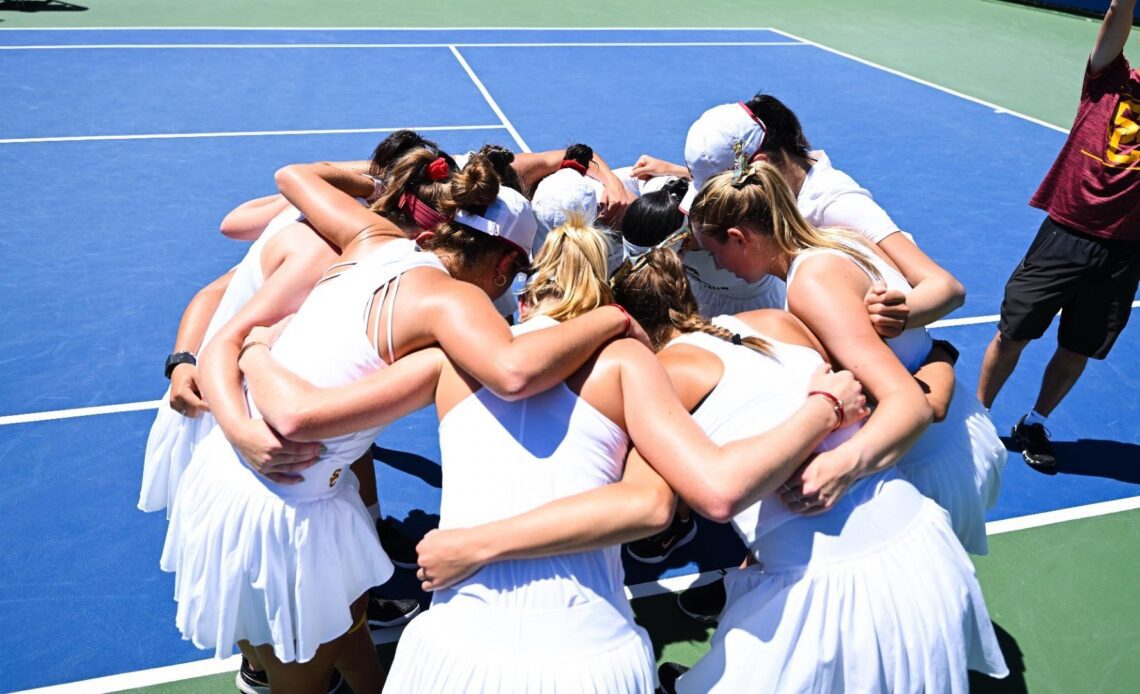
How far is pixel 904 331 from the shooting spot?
329 centimetres

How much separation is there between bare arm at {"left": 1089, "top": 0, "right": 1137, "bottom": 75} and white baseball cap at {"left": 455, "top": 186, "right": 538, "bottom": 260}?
3478mm

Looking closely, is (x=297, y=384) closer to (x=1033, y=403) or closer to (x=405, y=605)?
(x=405, y=605)

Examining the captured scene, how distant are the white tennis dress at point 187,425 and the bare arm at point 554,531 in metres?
1.48

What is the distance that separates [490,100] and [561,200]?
816cm

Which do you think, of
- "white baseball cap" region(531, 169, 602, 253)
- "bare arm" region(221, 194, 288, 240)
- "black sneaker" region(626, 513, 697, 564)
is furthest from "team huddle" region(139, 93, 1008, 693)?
"black sneaker" region(626, 513, 697, 564)

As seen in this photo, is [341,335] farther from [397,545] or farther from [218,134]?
[218,134]

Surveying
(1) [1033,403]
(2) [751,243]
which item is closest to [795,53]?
(1) [1033,403]

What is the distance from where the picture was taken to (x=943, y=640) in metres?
2.76

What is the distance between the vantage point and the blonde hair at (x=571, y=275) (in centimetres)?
286

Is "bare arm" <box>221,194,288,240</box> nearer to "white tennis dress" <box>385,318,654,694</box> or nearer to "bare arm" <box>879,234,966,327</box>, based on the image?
"white tennis dress" <box>385,318,654,694</box>

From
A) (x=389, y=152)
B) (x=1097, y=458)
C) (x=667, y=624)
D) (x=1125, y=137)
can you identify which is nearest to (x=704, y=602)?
(x=667, y=624)

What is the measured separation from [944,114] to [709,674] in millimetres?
11239

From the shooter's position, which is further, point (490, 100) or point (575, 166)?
point (490, 100)

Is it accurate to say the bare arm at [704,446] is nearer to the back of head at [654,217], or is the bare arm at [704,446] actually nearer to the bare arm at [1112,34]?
the back of head at [654,217]
